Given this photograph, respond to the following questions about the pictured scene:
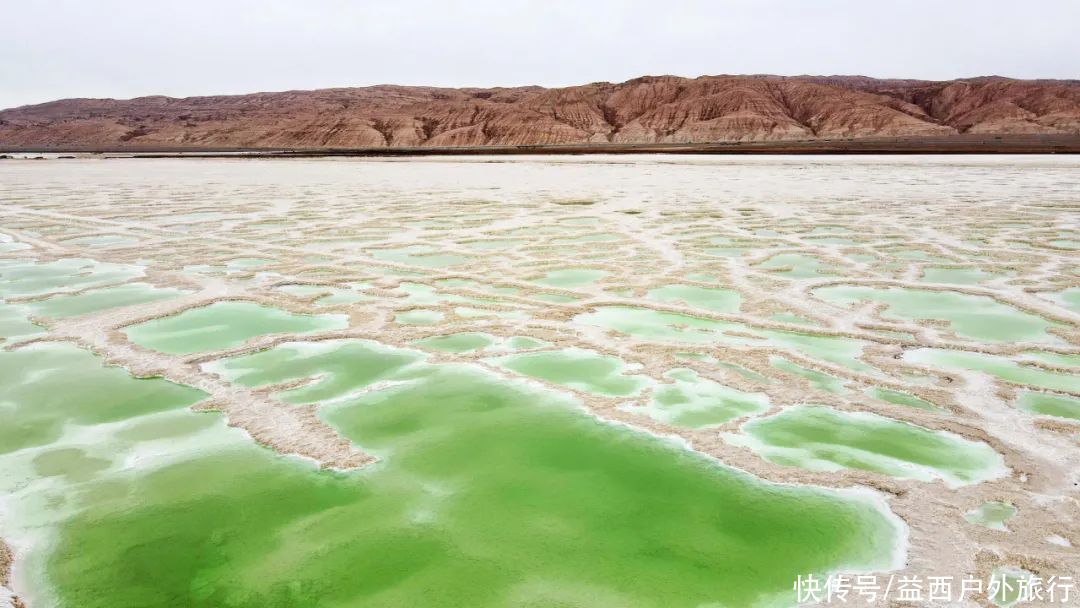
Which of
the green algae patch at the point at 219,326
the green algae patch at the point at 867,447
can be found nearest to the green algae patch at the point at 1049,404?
the green algae patch at the point at 867,447

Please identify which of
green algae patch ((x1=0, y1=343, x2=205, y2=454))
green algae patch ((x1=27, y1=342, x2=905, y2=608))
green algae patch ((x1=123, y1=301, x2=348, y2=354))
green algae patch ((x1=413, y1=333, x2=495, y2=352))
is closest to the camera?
green algae patch ((x1=27, y1=342, x2=905, y2=608))

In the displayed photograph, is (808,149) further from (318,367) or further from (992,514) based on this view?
(992,514)

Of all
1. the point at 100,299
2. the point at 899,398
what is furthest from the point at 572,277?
the point at 100,299

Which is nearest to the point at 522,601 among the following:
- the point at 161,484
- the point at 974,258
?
the point at 161,484

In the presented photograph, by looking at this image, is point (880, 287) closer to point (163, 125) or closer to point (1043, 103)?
point (1043, 103)

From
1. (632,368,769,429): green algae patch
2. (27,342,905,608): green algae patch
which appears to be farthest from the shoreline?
(27,342,905,608): green algae patch

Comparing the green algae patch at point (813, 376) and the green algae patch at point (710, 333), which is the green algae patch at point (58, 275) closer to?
the green algae patch at point (710, 333)

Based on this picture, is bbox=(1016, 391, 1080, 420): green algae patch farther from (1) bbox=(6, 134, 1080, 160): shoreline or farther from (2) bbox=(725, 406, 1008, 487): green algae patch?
(1) bbox=(6, 134, 1080, 160): shoreline
